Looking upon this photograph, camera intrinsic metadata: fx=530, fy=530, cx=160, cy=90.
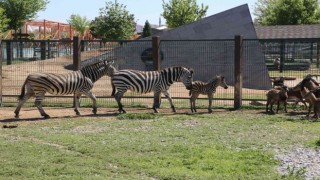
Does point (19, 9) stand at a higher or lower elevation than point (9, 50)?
higher

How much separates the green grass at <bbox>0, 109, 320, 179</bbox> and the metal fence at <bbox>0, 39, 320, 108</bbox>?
4130mm

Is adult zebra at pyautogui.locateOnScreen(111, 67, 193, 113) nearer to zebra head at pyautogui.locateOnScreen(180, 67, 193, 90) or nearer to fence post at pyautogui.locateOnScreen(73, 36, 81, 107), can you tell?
zebra head at pyautogui.locateOnScreen(180, 67, 193, 90)

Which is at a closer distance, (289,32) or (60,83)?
(60,83)

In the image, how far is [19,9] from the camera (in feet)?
145

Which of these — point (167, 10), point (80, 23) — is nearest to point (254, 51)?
point (167, 10)

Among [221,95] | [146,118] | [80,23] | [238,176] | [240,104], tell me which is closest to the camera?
[238,176]

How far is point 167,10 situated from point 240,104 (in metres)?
44.3

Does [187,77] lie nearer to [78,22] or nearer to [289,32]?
[289,32]

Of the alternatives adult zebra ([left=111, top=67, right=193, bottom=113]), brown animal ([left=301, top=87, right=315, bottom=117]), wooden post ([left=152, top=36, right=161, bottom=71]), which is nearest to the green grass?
brown animal ([left=301, top=87, right=315, bottom=117])

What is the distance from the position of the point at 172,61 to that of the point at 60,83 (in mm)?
10706

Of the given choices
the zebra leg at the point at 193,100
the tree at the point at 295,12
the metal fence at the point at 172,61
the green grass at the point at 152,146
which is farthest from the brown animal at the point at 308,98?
the tree at the point at 295,12

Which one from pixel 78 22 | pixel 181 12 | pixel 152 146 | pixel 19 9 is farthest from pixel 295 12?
pixel 152 146

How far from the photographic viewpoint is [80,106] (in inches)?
722

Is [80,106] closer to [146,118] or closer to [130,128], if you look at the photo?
[146,118]
